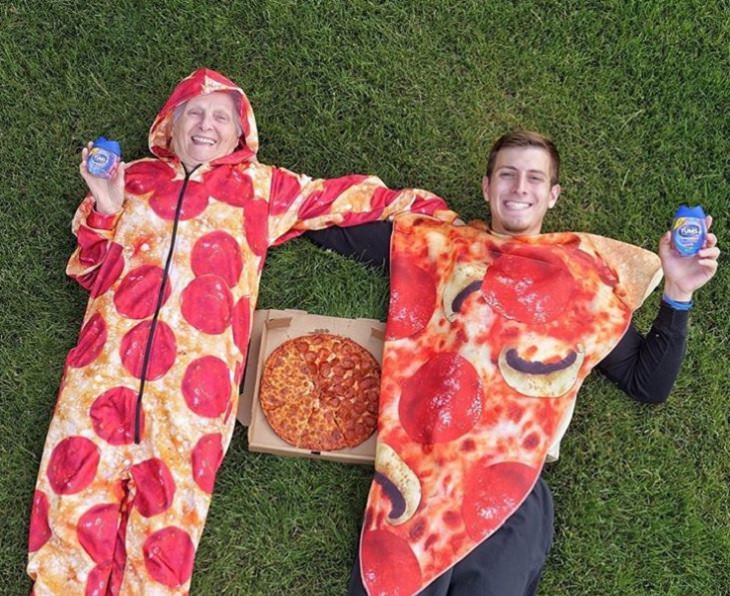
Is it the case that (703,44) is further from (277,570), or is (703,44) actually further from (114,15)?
(277,570)

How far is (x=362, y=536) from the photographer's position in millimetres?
3359

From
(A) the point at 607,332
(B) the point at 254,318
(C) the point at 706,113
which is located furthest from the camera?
(C) the point at 706,113

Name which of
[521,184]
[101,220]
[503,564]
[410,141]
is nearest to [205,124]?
[101,220]

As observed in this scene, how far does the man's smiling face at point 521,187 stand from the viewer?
3.52 metres

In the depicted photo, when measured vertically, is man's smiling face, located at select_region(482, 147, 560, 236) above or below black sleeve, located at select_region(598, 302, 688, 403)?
above

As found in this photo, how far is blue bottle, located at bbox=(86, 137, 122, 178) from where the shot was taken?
135 inches

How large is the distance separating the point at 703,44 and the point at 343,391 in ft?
8.15

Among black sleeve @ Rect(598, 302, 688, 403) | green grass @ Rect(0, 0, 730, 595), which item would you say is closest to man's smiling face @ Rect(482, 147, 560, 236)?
green grass @ Rect(0, 0, 730, 595)

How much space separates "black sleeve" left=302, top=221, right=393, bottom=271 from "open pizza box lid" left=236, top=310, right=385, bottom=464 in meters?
0.31

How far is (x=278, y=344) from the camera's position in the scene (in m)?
3.67

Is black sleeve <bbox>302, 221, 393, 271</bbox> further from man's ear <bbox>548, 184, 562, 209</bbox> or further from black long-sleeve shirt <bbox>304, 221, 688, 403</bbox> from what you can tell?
man's ear <bbox>548, 184, 562, 209</bbox>

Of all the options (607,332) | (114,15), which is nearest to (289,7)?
(114,15)

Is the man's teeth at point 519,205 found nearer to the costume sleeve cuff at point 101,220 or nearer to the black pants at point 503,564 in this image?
the black pants at point 503,564

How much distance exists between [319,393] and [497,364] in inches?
30.4
